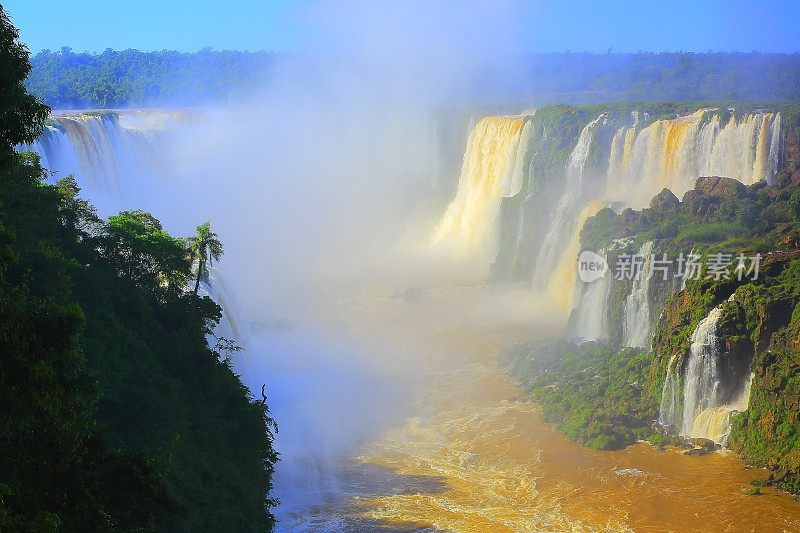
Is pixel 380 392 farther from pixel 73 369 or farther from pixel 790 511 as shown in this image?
pixel 73 369

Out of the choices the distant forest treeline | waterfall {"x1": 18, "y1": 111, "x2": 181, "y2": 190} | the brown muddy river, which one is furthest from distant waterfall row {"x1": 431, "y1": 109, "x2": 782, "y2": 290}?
the distant forest treeline

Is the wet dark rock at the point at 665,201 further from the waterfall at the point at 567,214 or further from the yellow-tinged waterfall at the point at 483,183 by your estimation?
the yellow-tinged waterfall at the point at 483,183

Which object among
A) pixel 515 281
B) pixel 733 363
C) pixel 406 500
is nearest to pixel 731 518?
pixel 733 363

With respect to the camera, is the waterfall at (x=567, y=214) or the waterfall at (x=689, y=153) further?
the waterfall at (x=567, y=214)

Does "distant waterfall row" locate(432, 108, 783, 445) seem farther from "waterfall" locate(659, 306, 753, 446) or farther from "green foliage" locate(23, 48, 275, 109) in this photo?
"green foliage" locate(23, 48, 275, 109)

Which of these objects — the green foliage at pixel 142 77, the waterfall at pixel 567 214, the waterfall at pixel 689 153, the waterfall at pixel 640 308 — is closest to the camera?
the waterfall at pixel 640 308

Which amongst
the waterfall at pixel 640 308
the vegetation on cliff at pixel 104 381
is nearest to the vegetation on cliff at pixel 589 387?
the waterfall at pixel 640 308

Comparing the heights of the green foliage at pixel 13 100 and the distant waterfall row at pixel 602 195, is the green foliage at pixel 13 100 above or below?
below

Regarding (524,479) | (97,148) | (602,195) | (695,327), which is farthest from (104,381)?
(97,148)
